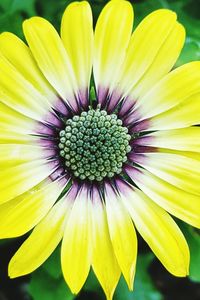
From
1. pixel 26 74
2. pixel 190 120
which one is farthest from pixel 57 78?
pixel 190 120

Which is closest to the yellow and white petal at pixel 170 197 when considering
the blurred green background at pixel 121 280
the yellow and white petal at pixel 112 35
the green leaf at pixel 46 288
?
the yellow and white petal at pixel 112 35

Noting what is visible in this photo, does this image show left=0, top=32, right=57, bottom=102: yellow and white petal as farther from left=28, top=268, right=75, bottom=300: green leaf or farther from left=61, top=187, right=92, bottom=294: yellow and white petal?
left=28, top=268, right=75, bottom=300: green leaf

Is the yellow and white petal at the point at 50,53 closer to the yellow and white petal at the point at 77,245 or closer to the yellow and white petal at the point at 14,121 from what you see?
the yellow and white petal at the point at 14,121

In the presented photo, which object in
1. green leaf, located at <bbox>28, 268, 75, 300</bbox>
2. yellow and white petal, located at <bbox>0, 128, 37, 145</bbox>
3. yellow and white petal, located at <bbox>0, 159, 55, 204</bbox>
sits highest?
yellow and white petal, located at <bbox>0, 128, 37, 145</bbox>

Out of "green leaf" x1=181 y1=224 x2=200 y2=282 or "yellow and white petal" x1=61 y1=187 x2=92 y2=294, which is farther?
"green leaf" x1=181 y1=224 x2=200 y2=282

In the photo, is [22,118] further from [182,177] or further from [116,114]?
[182,177]

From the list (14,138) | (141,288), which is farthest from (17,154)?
(141,288)

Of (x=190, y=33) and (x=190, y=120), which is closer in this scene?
(x=190, y=120)

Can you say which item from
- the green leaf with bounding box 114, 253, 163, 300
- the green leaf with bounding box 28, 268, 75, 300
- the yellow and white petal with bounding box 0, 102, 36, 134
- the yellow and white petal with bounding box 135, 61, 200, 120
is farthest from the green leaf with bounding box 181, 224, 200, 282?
the yellow and white petal with bounding box 0, 102, 36, 134
